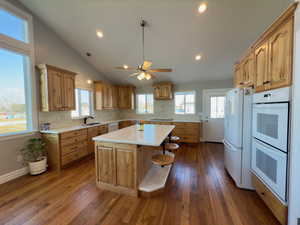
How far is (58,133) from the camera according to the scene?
9.86 ft

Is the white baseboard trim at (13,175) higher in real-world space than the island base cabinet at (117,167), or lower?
lower

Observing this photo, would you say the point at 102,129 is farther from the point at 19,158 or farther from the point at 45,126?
the point at 19,158

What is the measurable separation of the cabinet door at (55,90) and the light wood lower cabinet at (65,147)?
0.72m

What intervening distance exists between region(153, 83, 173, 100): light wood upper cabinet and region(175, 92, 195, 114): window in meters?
0.45

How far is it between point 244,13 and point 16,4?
15.3 ft

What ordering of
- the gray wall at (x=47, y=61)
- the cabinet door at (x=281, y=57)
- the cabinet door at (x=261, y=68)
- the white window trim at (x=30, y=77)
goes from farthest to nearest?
the white window trim at (x=30, y=77) → the gray wall at (x=47, y=61) → the cabinet door at (x=261, y=68) → the cabinet door at (x=281, y=57)

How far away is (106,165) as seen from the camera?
2.24 meters

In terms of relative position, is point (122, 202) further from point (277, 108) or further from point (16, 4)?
point (16, 4)

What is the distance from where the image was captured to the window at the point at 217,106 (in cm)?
509

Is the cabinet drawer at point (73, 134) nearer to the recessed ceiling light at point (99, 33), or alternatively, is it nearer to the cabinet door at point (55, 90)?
the cabinet door at point (55, 90)

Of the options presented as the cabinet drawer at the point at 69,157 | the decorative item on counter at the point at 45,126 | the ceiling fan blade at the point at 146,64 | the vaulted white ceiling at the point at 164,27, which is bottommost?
the cabinet drawer at the point at 69,157

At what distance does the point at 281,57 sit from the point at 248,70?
3.11 feet

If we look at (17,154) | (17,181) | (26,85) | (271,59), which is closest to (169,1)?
(271,59)

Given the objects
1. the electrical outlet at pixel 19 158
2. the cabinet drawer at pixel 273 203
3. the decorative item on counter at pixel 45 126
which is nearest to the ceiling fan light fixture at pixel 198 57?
the cabinet drawer at pixel 273 203
